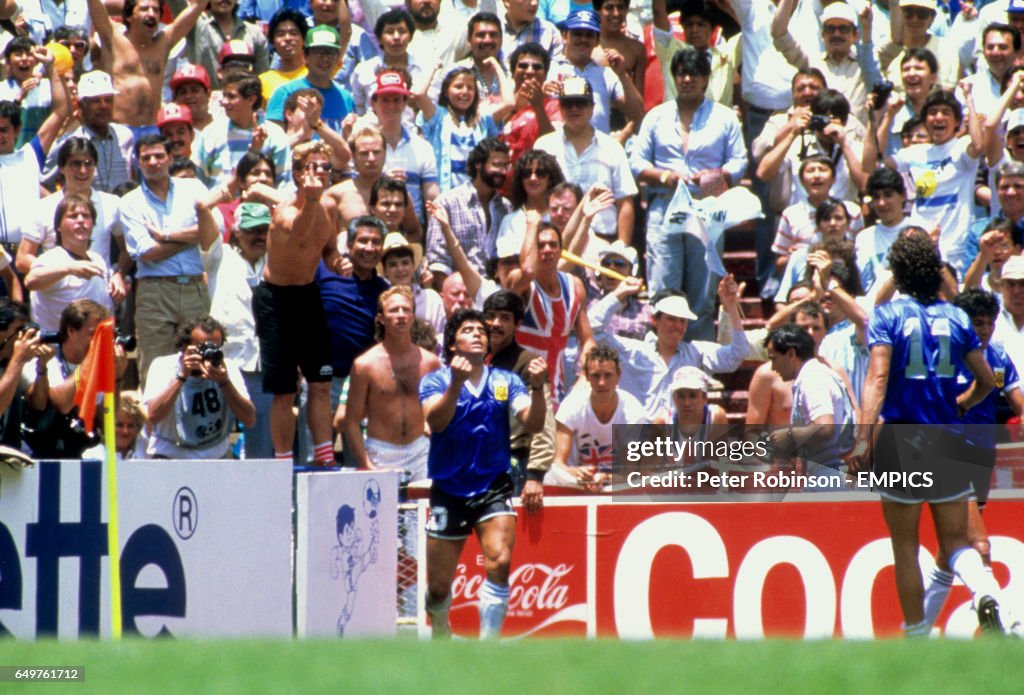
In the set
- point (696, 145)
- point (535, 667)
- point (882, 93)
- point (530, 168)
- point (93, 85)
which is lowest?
point (535, 667)

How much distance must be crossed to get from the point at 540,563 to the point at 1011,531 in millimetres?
3084

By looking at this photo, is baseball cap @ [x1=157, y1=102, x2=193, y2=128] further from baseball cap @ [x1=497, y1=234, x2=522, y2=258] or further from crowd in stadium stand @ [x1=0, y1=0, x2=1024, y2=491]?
baseball cap @ [x1=497, y1=234, x2=522, y2=258]

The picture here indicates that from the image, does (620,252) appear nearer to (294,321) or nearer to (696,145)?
(696,145)

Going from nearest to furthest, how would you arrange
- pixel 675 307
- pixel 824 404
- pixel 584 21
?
pixel 824 404
pixel 675 307
pixel 584 21

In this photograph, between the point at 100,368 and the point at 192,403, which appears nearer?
the point at 100,368

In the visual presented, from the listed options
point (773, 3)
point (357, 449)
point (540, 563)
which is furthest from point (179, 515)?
point (773, 3)

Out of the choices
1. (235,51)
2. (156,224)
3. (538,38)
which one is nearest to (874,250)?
(538,38)

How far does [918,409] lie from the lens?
29.1 feet

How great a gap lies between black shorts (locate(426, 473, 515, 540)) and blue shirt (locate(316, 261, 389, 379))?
79.2 inches

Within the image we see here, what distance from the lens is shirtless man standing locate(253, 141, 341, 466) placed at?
10.7m

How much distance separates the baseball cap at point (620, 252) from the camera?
12.2 m

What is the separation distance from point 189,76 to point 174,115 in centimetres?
79

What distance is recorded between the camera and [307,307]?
10.8 m

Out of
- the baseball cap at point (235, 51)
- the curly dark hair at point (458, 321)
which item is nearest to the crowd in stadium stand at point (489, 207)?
the baseball cap at point (235, 51)
